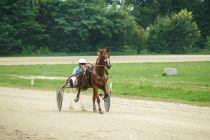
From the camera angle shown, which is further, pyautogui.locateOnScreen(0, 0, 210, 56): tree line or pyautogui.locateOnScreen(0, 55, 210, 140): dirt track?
pyautogui.locateOnScreen(0, 0, 210, 56): tree line

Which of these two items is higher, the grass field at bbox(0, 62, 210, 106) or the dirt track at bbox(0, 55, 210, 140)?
the dirt track at bbox(0, 55, 210, 140)

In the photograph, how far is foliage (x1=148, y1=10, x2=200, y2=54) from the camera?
80.6 metres

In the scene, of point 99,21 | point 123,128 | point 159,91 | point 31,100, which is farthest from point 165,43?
point 123,128

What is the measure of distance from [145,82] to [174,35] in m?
48.5

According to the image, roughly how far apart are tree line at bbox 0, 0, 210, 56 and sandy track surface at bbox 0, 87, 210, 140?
44736 millimetres

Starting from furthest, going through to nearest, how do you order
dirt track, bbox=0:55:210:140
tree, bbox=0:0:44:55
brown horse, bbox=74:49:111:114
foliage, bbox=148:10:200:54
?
foliage, bbox=148:10:200:54 < tree, bbox=0:0:44:55 < brown horse, bbox=74:49:111:114 < dirt track, bbox=0:55:210:140

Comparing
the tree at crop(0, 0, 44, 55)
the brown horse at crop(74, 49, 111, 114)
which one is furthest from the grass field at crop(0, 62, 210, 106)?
the tree at crop(0, 0, 44, 55)

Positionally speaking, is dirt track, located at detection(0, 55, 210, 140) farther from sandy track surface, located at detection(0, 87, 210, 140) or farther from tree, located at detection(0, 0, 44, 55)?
tree, located at detection(0, 0, 44, 55)

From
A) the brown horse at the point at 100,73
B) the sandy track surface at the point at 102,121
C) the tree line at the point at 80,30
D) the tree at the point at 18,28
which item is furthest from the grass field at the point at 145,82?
the tree line at the point at 80,30

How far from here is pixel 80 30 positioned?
2872 inches

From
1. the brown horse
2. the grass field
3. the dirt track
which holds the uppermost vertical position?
the brown horse

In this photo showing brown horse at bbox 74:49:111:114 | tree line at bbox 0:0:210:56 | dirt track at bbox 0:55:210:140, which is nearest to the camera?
dirt track at bbox 0:55:210:140

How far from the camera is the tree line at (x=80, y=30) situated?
227 feet

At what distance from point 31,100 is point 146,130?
10.5 metres
